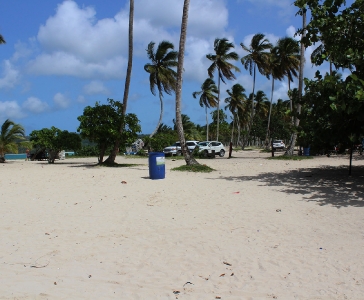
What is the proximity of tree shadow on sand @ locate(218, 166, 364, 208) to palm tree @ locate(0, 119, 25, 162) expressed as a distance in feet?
64.6

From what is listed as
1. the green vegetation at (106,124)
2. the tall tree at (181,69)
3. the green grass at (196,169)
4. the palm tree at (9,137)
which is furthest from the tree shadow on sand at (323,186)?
the palm tree at (9,137)

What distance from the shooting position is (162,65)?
129 feet

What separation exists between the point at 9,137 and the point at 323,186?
23.6m

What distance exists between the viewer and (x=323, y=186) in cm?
1280

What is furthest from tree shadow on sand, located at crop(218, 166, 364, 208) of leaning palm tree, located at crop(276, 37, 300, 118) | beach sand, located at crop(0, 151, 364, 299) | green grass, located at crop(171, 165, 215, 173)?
leaning palm tree, located at crop(276, 37, 300, 118)

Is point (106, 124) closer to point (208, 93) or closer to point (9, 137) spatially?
point (9, 137)

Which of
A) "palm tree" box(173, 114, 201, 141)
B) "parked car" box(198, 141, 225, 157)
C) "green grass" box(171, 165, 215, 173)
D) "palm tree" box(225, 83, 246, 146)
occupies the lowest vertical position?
"green grass" box(171, 165, 215, 173)

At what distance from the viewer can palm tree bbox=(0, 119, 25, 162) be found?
92.6 feet

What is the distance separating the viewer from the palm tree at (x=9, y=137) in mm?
28234

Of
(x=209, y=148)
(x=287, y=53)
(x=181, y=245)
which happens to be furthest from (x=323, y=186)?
(x=287, y=53)

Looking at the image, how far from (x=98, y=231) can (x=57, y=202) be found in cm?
325

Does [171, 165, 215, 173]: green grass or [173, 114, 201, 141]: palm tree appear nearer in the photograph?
[171, 165, 215, 173]: green grass

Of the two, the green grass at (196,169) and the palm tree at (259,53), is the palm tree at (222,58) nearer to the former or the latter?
the palm tree at (259,53)

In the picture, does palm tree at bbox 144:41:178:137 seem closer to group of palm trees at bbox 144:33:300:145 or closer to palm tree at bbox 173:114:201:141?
group of palm trees at bbox 144:33:300:145
